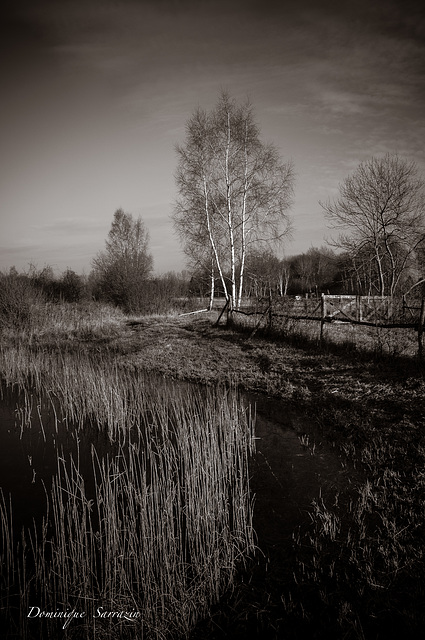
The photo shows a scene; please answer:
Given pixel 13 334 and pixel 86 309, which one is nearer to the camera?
pixel 13 334

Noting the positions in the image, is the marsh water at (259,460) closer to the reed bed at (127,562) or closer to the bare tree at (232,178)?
the reed bed at (127,562)

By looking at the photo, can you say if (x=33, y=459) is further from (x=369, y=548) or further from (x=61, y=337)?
(x=61, y=337)

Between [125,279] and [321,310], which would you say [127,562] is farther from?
[125,279]

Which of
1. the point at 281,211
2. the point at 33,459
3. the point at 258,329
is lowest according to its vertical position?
the point at 33,459

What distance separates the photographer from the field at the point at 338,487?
7.48ft

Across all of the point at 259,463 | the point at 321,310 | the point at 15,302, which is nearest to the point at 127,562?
the point at 259,463

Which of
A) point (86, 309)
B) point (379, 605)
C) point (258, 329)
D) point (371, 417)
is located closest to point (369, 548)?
point (379, 605)

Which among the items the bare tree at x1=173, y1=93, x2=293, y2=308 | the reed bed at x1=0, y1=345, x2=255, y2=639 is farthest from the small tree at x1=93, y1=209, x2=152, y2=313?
the reed bed at x1=0, y1=345, x2=255, y2=639

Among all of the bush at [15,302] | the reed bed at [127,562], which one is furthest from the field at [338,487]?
the bush at [15,302]

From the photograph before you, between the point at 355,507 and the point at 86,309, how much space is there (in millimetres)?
17779

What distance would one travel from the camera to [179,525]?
3.11 m

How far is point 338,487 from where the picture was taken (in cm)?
384

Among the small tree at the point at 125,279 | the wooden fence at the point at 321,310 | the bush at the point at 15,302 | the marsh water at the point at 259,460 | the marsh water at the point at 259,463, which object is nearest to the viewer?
the marsh water at the point at 259,463

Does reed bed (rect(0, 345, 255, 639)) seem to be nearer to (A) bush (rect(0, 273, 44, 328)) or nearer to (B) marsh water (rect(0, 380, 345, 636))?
(B) marsh water (rect(0, 380, 345, 636))
